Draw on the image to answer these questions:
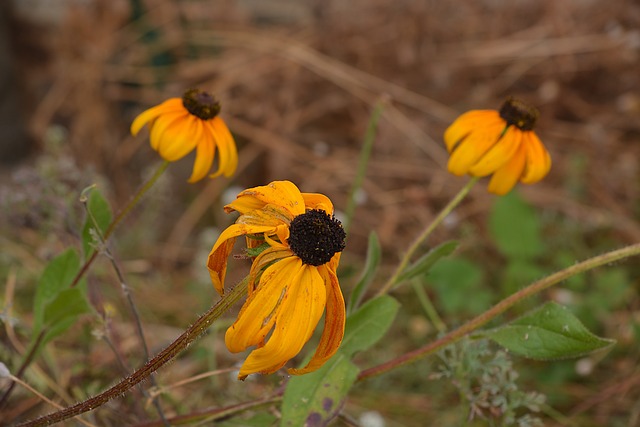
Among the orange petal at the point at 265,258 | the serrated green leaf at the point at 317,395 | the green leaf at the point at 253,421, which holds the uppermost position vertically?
the orange petal at the point at 265,258

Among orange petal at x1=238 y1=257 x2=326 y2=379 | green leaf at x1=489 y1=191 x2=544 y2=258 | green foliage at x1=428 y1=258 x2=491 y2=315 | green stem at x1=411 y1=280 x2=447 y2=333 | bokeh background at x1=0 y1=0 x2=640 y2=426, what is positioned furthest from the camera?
bokeh background at x1=0 y1=0 x2=640 y2=426

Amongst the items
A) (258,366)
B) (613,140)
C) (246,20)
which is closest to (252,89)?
(246,20)

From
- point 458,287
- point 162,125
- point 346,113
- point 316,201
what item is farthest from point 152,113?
point 346,113

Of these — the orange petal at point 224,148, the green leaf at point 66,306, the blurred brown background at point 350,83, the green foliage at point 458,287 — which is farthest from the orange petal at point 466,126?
the blurred brown background at point 350,83

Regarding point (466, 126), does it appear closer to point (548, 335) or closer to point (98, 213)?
point (548, 335)

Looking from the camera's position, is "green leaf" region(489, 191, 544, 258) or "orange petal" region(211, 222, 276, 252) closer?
"orange petal" region(211, 222, 276, 252)

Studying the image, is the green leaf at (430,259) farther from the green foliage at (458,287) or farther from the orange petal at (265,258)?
the green foliage at (458,287)

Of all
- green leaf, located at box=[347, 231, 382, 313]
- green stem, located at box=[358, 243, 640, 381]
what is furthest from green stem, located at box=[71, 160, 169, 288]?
green stem, located at box=[358, 243, 640, 381]

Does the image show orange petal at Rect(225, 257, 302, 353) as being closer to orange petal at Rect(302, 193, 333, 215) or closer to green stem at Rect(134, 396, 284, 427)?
orange petal at Rect(302, 193, 333, 215)
